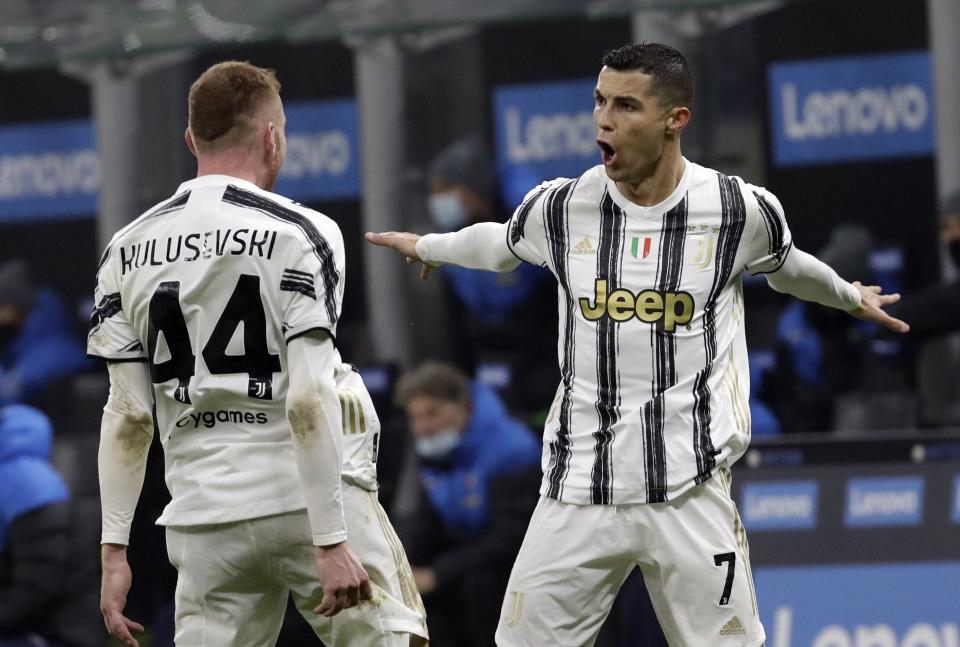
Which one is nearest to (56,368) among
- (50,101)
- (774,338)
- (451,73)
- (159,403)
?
(50,101)

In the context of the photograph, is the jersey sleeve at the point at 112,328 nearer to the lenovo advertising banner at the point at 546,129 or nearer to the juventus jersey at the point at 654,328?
the juventus jersey at the point at 654,328

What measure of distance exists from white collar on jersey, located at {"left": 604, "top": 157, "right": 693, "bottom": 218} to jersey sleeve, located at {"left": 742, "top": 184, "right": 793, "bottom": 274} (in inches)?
6.1

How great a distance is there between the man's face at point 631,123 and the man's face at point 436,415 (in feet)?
11.5

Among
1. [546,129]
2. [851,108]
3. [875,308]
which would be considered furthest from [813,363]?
[875,308]

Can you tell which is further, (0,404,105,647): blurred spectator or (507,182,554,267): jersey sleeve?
(0,404,105,647): blurred spectator

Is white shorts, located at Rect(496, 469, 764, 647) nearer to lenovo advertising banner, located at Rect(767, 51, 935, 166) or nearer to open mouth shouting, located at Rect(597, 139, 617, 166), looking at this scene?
open mouth shouting, located at Rect(597, 139, 617, 166)

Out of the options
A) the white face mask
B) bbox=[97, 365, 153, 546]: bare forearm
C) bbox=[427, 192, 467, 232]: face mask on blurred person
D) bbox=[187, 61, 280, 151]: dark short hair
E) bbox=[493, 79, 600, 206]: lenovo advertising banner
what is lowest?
the white face mask

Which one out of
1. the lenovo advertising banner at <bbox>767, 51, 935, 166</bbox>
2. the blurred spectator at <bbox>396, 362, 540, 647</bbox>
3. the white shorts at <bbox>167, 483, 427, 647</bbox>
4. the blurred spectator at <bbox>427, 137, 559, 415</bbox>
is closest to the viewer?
the white shorts at <bbox>167, 483, 427, 647</bbox>

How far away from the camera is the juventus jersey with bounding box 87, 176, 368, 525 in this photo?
406 cm

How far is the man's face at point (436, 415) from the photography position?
7785 millimetres

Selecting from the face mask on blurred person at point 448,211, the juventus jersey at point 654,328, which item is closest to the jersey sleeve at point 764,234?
the juventus jersey at point 654,328

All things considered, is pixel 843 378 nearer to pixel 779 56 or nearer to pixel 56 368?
pixel 779 56

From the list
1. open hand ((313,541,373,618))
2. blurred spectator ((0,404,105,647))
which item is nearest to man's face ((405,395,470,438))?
blurred spectator ((0,404,105,647))

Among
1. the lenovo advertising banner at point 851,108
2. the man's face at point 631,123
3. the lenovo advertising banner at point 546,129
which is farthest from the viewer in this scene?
the lenovo advertising banner at point 546,129
